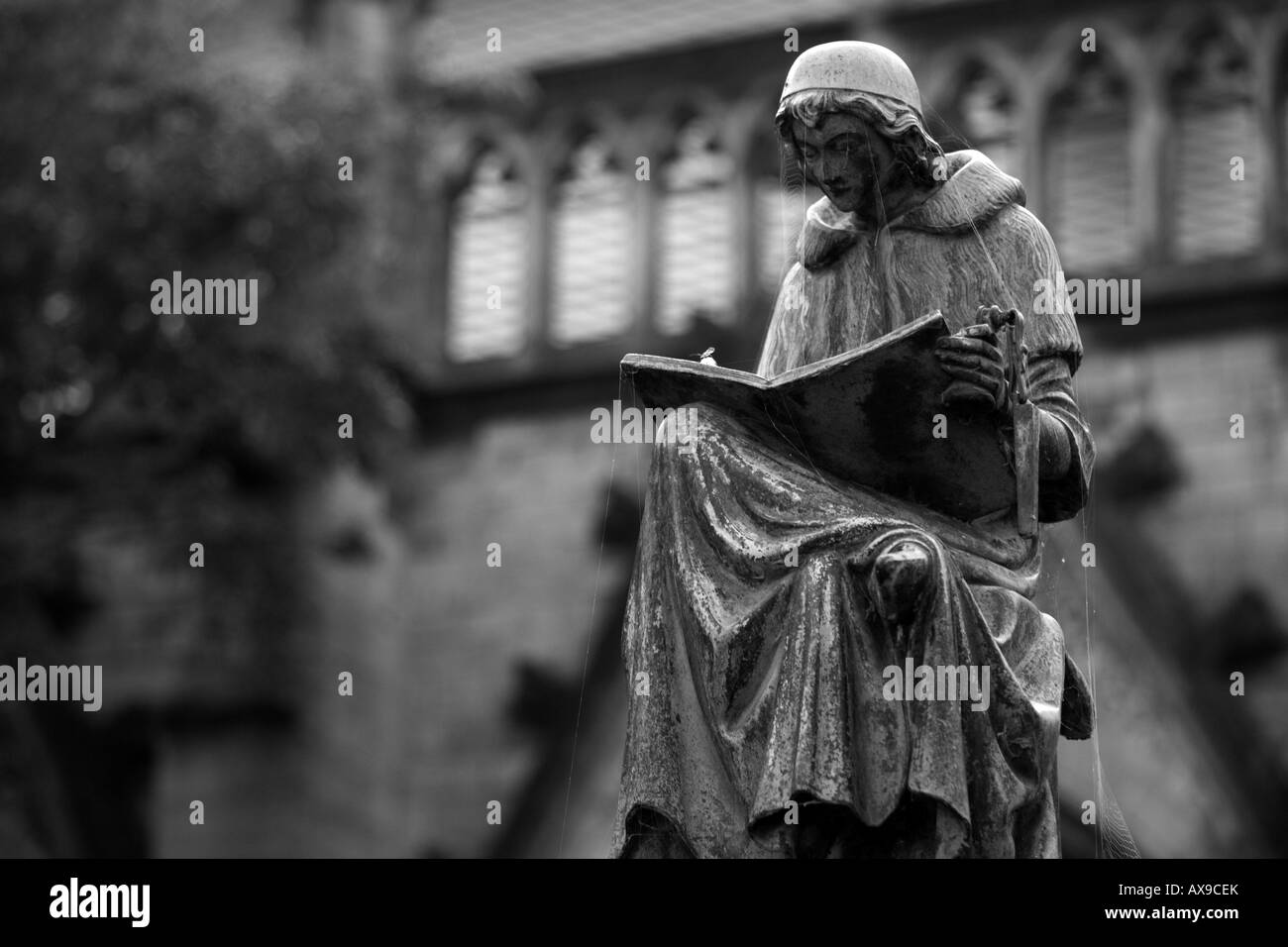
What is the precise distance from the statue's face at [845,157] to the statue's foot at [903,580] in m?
Result: 1.08

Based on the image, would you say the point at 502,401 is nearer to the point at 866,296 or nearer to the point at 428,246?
the point at 428,246

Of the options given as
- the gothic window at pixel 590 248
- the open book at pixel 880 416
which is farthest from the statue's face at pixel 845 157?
the gothic window at pixel 590 248

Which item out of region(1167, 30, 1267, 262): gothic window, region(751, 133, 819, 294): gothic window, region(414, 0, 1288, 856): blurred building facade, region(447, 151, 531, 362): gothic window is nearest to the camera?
region(414, 0, 1288, 856): blurred building facade

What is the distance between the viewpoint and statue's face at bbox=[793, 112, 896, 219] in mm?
6871

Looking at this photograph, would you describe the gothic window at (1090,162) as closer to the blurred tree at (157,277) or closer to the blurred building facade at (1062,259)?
the blurred building facade at (1062,259)

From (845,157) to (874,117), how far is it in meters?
0.13

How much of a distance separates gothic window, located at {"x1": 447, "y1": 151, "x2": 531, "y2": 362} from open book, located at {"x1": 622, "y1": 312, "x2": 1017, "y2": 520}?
17078 millimetres

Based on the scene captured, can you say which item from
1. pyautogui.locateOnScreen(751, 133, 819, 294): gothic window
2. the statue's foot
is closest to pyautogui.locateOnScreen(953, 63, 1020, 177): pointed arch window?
pyautogui.locateOnScreen(751, 133, 819, 294): gothic window

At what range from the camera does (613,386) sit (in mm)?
22938

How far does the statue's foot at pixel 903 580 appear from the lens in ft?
20.5

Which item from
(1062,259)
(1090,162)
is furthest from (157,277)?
(1090,162)

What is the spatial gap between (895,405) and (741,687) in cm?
71

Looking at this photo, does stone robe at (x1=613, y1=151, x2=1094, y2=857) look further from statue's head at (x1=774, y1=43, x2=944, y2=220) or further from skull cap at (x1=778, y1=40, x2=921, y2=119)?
skull cap at (x1=778, y1=40, x2=921, y2=119)
